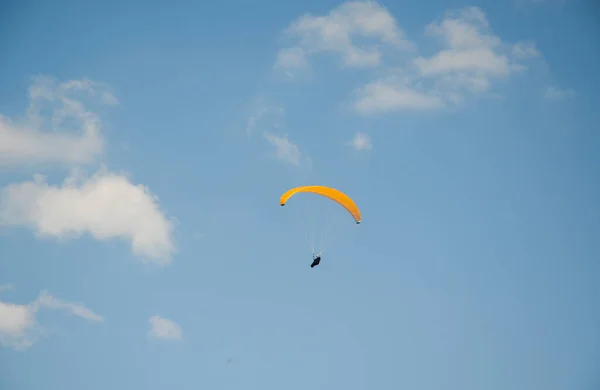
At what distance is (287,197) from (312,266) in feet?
22.4

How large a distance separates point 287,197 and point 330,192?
417 cm

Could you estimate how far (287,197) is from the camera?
15600cm

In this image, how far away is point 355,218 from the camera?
159 meters

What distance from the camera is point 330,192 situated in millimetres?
158125

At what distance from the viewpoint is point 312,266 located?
159000 mm

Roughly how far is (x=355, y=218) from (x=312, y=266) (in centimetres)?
540

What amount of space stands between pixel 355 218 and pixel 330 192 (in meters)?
3.06

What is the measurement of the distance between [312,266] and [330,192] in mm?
6428

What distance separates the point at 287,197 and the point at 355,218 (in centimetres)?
648
